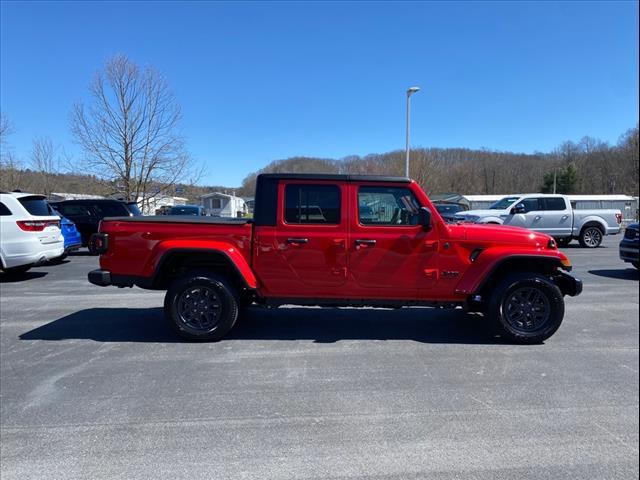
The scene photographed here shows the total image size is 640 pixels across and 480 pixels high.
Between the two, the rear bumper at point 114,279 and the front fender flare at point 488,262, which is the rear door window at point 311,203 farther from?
the rear bumper at point 114,279

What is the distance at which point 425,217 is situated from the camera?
4727 mm

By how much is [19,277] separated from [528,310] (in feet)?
33.8

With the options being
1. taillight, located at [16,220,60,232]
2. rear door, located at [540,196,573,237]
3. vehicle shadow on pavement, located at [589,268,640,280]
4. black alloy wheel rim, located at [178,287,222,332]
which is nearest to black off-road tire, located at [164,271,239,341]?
black alloy wheel rim, located at [178,287,222,332]

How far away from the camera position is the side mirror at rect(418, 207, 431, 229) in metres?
4.72

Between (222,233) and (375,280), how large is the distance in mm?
1854

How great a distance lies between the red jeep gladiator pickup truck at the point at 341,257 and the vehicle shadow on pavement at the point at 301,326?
0.46 meters

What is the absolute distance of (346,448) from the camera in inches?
110

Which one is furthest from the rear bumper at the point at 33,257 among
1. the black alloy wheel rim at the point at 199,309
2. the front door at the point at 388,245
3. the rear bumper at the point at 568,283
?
the rear bumper at the point at 568,283

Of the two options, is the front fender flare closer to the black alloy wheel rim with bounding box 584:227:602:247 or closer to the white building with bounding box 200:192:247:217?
the black alloy wheel rim with bounding box 584:227:602:247

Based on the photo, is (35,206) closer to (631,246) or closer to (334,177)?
(334,177)

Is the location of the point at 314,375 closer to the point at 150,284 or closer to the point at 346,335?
the point at 346,335

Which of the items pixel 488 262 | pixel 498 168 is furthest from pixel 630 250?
pixel 498 168

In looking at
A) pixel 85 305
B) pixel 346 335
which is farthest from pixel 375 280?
pixel 85 305

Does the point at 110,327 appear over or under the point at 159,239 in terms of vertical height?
under
